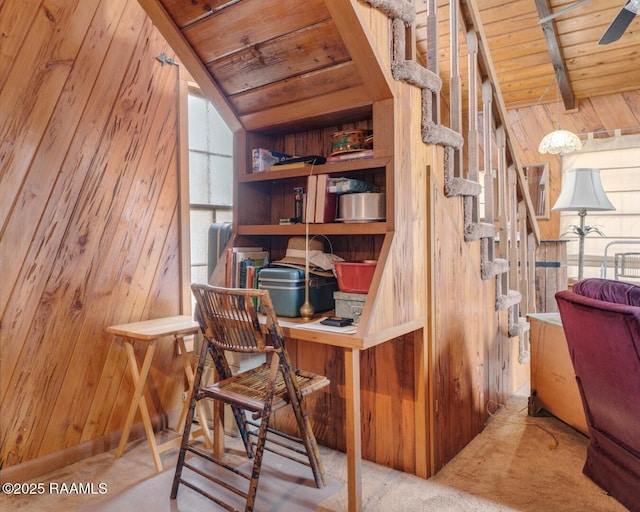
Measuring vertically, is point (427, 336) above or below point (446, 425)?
above

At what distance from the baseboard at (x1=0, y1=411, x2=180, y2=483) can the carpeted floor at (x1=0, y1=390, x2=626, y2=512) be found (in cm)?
4

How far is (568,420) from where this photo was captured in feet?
8.04

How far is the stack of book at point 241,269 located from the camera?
224cm

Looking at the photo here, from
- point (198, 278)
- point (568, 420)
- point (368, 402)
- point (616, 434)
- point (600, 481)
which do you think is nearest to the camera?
point (616, 434)

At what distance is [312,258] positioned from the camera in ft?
7.04

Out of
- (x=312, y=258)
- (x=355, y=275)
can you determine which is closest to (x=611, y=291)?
(x=355, y=275)

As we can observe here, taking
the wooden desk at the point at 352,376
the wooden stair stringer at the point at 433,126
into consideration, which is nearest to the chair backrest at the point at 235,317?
the wooden desk at the point at 352,376

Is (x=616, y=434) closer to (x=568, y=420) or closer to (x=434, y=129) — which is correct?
(x=568, y=420)

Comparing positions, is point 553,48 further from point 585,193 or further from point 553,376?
point 553,376

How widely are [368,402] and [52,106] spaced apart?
205cm

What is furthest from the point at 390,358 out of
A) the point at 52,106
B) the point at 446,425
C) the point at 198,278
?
the point at 52,106

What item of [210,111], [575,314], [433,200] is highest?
[210,111]

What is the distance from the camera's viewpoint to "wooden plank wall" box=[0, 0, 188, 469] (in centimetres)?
199

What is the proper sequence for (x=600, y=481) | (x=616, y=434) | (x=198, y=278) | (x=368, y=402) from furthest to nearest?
(x=198, y=278) → (x=368, y=402) → (x=600, y=481) → (x=616, y=434)
